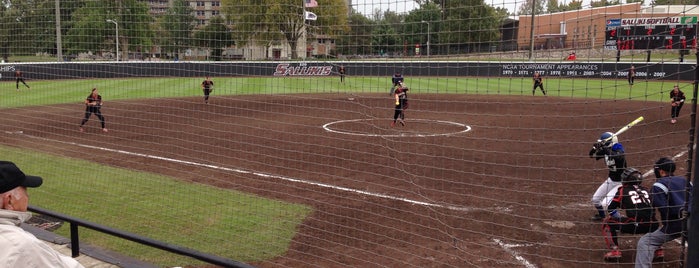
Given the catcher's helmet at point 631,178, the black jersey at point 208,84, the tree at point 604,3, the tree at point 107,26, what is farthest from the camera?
the black jersey at point 208,84

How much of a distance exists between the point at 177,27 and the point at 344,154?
5278 millimetres

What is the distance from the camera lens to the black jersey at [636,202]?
19.7 feet

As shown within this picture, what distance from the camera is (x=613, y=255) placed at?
6512mm

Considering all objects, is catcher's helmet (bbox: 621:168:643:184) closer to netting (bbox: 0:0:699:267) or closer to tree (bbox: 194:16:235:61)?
netting (bbox: 0:0:699:267)

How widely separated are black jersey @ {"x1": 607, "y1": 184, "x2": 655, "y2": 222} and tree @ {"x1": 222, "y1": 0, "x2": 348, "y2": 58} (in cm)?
414

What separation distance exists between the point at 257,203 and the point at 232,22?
305 centimetres

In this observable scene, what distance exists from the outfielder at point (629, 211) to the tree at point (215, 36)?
6.45 meters

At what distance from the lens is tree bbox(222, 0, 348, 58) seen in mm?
7438

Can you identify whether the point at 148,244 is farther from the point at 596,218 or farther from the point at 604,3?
the point at 596,218

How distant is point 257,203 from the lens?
8836 mm

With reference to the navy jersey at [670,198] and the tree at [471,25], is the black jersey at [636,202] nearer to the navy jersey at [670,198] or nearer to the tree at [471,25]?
the navy jersey at [670,198]

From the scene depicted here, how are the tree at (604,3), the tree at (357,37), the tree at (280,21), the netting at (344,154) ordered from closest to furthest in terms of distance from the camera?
the tree at (604,3) < the netting at (344,154) < the tree at (357,37) < the tree at (280,21)

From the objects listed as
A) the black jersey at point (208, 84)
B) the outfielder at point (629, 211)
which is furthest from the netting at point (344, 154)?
the black jersey at point (208, 84)

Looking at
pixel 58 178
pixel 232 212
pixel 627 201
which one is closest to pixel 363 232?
pixel 232 212
